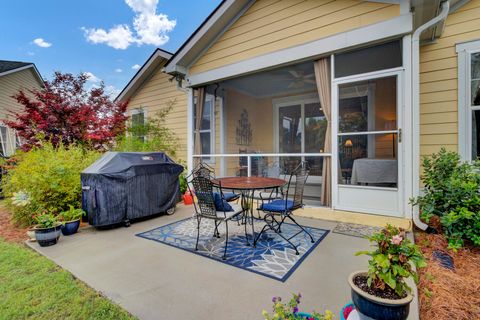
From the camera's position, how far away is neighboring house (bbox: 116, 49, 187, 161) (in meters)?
7.40

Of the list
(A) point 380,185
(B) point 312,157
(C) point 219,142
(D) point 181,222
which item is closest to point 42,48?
(C) point 219,142

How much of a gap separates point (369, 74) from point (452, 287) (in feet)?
9.97

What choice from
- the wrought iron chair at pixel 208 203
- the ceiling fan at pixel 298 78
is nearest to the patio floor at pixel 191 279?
the wrought iron chair at pixel 208 203

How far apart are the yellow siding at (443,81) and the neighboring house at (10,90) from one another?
1311 centimetres

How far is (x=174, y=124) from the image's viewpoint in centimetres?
761

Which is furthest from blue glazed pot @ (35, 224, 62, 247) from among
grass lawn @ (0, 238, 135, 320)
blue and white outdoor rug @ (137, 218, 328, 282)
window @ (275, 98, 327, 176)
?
window @ (275, 98, 327, 176)

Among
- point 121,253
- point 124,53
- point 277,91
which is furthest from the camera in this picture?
point 124,53

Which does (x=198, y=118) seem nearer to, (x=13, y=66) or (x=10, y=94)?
(x=10, y=94)

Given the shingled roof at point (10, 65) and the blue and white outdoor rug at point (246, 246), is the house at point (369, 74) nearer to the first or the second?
the blue and white outdoor rug at point (246, 246)

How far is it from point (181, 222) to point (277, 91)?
16.8 feet

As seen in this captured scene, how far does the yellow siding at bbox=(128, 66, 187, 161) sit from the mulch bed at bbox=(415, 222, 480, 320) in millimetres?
6367

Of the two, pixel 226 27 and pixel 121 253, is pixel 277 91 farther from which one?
pixel 121 253

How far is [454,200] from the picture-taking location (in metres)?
2.92

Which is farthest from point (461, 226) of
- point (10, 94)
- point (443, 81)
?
point (10, 94)
